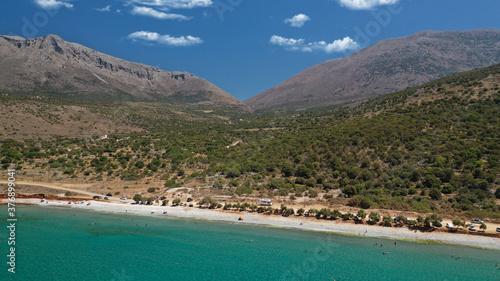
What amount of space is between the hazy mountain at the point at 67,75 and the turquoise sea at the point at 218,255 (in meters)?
106

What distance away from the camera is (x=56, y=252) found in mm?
25406

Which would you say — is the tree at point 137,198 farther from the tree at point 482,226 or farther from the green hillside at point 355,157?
the tree at point 482,226

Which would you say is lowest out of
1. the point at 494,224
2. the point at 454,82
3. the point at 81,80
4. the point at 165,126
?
the point at 494,224

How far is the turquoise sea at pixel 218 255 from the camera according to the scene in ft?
73.0

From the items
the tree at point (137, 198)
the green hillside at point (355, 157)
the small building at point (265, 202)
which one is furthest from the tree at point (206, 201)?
the tree at point (137, 198)

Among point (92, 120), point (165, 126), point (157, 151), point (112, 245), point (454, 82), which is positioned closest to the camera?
point (112, 245)

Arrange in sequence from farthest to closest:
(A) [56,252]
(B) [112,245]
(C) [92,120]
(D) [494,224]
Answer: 1. (C) [92,120]
2. (D) [494,224]
3. (B) [112,245]
4. (A) [56,252]

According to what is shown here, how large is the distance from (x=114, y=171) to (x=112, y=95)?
309 ft

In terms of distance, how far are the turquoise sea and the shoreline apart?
1204 millimetres

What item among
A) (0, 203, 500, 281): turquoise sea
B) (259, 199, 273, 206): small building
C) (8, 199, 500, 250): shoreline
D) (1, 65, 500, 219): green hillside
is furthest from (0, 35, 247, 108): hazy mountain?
(259, 199, 273, 206): small building

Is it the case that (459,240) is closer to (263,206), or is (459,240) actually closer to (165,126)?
(263,206)

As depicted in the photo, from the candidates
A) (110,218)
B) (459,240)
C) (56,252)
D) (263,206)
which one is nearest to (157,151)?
(110,218)

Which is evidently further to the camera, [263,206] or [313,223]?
[263,206]

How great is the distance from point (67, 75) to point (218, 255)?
496ft
